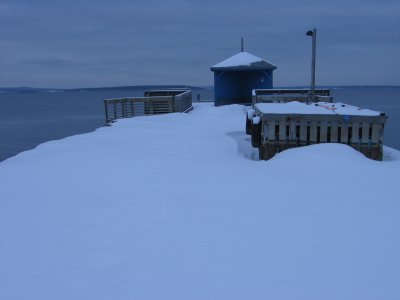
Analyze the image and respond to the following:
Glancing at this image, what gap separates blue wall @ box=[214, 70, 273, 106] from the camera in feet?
94.5

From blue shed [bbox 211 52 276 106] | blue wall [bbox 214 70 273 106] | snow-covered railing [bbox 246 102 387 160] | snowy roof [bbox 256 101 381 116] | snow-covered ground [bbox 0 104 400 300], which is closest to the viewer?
snow-covered ground [bbox 0 104 400 300]

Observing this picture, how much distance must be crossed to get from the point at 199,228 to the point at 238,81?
2569cm

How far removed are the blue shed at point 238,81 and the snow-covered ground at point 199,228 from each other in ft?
70.1

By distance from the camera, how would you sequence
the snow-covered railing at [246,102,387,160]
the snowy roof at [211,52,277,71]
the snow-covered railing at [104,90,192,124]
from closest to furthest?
the snow-covered railing at [246,102,387,160]
the snow-covered railing at [104,90,192,124]
the snowy roof at [211,52,277,71]

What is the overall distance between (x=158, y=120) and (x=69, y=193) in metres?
10.6

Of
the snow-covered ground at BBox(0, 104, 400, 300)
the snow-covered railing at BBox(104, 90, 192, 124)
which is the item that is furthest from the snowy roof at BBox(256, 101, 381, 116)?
the snow-covered railing at BBox(104, 90, 192, 124)

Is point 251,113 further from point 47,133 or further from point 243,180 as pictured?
point 47,133

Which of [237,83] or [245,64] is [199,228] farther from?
[237,83]

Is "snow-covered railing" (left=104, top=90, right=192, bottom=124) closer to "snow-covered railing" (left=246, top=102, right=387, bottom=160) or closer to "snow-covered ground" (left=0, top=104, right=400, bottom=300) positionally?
"snow-covered railing" (left=246, top=102, right=387, bottom=160)

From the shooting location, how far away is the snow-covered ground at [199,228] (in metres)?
3.27

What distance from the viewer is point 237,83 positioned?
29.0 metres

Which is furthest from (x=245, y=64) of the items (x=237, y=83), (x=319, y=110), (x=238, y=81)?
(x=319, y=110)

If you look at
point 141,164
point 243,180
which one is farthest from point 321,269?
point 141,164

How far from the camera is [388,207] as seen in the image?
515 centimetres
